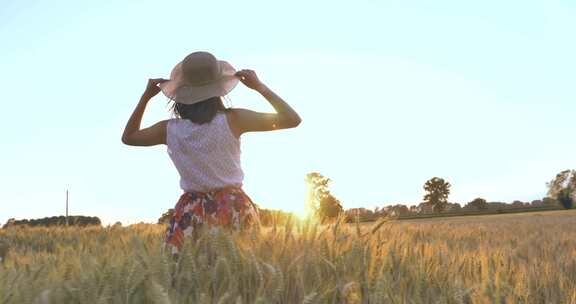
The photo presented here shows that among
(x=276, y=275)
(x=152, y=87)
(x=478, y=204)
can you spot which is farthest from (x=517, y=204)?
(x=276, y=275)

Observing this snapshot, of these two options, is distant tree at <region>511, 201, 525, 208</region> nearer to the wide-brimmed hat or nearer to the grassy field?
the wide-brimmed hat

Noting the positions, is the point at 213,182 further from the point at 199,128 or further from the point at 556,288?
the point at 556,288

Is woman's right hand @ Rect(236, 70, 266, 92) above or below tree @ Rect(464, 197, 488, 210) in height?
above

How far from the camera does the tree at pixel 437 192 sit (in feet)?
316

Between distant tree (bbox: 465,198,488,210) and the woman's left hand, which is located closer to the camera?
the woman's left hand

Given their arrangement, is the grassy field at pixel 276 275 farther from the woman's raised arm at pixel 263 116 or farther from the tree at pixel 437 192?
the tree at pixel 437 192

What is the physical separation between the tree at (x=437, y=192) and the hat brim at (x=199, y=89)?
96573mm

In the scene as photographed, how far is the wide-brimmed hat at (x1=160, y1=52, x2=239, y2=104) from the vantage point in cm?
356

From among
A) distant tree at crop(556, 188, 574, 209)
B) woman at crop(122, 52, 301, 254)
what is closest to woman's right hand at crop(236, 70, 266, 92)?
woman at crop(122, 52, 301, 254)

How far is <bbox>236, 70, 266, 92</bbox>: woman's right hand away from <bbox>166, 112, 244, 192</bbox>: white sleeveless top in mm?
266

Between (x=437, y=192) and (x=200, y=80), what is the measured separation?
98815 mm

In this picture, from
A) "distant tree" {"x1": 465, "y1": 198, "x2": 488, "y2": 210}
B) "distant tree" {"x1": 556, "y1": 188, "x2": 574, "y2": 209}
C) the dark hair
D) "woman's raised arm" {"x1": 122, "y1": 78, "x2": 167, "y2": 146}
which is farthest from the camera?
"distant tree" {"x1": 465, "y1": 198, "x2": 488, "y2": 210}

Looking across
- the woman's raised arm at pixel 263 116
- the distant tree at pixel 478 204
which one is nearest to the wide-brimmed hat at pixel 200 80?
the woman's raised arm at pixel 263 116

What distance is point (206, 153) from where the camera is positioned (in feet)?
11.4
